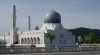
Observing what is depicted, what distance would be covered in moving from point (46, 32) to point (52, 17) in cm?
832

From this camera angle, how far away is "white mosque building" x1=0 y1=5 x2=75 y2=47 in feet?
278

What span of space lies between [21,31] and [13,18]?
9587 millimetres

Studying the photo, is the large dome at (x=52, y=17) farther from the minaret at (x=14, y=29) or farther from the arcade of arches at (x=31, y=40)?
the minaret at (x=14, y=29)

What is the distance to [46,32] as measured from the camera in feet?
275

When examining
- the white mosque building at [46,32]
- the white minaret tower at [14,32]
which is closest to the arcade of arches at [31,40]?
the white mosque building at [46,32]

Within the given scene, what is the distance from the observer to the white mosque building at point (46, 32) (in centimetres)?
8474

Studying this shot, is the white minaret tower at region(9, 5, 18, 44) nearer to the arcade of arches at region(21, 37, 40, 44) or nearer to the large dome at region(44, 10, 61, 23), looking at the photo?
the arcade of arches at region(21, 37, 40, 44)

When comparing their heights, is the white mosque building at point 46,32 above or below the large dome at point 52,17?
below

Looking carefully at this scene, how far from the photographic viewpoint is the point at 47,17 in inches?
3565

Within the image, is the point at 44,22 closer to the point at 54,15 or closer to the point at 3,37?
the point at 54,15

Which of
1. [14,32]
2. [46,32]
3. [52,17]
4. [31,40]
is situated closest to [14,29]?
[14,32]

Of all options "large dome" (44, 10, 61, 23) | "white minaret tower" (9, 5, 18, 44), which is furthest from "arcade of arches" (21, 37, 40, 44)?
"large dome" (44, 10, 61, 23)

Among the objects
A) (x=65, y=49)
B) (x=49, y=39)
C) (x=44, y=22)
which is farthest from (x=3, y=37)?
(x=65, y=49)

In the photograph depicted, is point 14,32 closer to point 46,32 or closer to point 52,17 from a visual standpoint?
point 46,32
